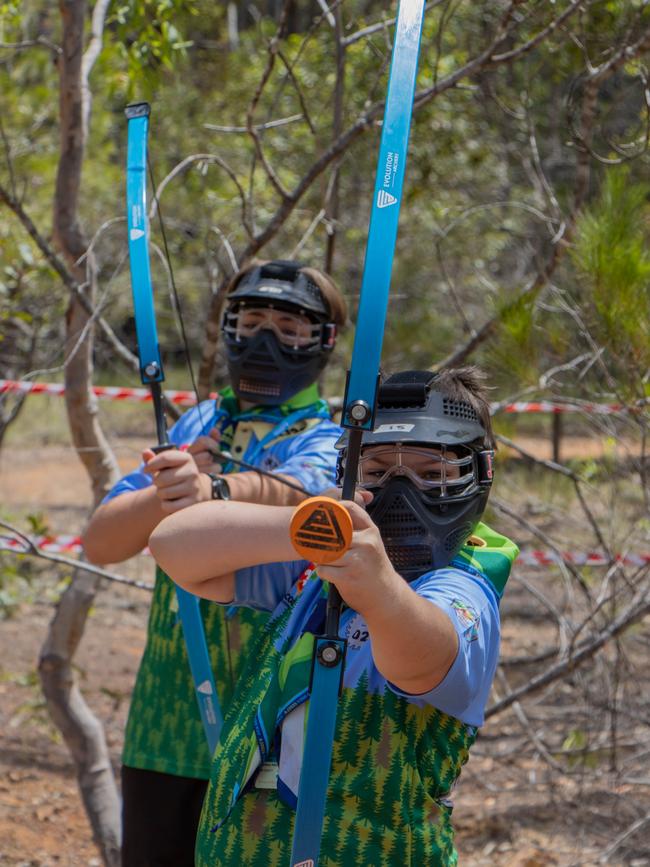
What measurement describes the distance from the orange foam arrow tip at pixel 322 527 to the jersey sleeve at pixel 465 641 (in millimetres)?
244

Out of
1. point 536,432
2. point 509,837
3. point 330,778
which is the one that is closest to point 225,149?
point 536,432

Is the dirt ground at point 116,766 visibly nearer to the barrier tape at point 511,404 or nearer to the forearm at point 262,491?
the barrier tape at point 511,404

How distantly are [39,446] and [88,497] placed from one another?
3176 mm

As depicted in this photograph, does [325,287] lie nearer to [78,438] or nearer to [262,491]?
[262,491]

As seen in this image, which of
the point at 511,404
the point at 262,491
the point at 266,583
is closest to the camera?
the point at 266,583

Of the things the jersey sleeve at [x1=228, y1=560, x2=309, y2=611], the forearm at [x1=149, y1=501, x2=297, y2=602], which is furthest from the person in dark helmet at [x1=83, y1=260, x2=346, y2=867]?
the forearm at [x1=149, y1=501, x2=297, y2=602]

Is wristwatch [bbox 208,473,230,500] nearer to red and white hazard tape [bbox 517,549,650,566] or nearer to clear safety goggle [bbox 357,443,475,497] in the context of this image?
clear safety goggle [bbox 357,443,475,497]

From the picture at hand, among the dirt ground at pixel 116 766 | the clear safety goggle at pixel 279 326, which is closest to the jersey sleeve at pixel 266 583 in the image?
the clear safety goggle at pixel 279 326

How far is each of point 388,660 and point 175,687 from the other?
1147 mm

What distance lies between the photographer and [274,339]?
262 centimetres

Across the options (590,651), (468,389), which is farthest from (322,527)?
(590,651)

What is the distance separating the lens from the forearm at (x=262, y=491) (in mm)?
2342

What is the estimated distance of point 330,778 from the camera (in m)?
1.68

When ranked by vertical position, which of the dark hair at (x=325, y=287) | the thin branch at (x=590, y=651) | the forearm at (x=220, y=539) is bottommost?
→ the forearm at (x=220, y=539)
